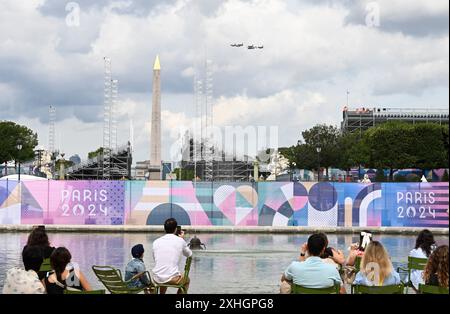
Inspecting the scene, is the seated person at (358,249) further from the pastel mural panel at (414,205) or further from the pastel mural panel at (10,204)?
the pastel mural panel at (10,204)

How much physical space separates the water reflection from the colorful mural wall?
2561 millimetres

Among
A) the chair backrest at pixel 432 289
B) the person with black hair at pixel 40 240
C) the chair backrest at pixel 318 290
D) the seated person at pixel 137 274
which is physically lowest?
the seated person at pixel 137 274

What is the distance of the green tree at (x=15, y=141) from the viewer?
98863 millimetres

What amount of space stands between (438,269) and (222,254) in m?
19.3

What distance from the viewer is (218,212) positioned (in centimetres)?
4300

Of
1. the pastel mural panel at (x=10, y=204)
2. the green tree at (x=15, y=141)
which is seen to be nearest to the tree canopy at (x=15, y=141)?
the green tree at (x=15, y=141)

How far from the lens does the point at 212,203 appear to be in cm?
4306

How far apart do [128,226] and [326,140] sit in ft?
213

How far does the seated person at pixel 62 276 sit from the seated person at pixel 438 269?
416cm

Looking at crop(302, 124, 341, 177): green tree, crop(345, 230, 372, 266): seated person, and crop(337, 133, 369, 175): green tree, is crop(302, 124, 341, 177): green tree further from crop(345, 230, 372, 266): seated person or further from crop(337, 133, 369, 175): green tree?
crop(345, 230, 372, 266): seated person

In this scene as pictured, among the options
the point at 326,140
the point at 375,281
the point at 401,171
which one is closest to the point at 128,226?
the point at 375,281

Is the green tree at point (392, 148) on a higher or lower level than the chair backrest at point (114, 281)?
higher

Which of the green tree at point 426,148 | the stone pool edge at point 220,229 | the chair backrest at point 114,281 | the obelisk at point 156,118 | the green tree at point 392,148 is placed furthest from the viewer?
the green tree at point 392,148
